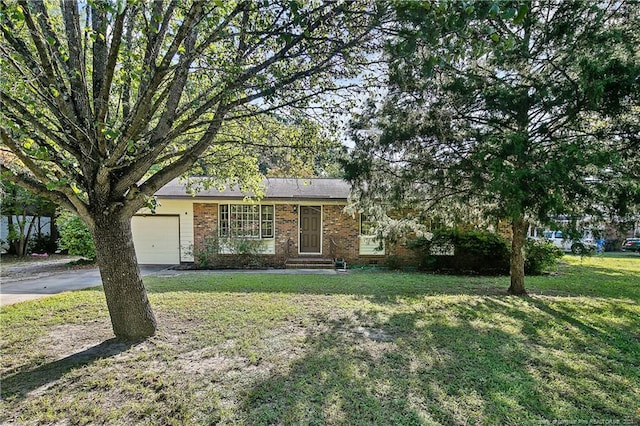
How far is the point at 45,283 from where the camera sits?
29.9 feet

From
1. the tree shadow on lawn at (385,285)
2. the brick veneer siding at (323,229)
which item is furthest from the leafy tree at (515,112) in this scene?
the brick veneer siding at (323,229)

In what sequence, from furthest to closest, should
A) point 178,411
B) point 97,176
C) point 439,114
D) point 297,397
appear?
point 439,114 < point 97,176 < point 297,397 < point 178,411

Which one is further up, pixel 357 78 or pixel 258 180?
pixel 357 78

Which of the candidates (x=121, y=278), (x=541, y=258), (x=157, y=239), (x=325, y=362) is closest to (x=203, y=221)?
(x=157, y=239)

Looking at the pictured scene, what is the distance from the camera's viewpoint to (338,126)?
Result: 234 inches

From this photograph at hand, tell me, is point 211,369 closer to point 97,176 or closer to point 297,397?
point 297,397

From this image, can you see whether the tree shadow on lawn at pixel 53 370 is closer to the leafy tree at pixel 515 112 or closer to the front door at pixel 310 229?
the leafy tree at pixel 515 112

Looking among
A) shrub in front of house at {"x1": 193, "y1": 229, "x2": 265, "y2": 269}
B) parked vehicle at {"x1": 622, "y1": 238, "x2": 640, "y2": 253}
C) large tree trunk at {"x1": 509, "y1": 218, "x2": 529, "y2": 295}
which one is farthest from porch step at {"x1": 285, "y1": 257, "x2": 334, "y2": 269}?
parked vehicle at {"x1": 622, "y1": 238, "x2": 640, "y2": 253}

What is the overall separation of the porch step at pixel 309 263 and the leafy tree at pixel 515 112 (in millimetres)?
5543

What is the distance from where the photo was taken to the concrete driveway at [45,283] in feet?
24.6

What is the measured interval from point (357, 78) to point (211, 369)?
15.4ft

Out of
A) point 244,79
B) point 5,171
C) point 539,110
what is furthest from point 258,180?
point 539,110

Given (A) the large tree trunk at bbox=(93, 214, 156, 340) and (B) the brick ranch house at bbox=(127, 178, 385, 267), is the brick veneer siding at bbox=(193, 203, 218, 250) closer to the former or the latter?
(B) the brick ranch house at bbox=(127, 178, 385, 267)

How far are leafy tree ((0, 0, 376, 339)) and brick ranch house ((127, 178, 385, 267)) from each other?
8179 millimetres
